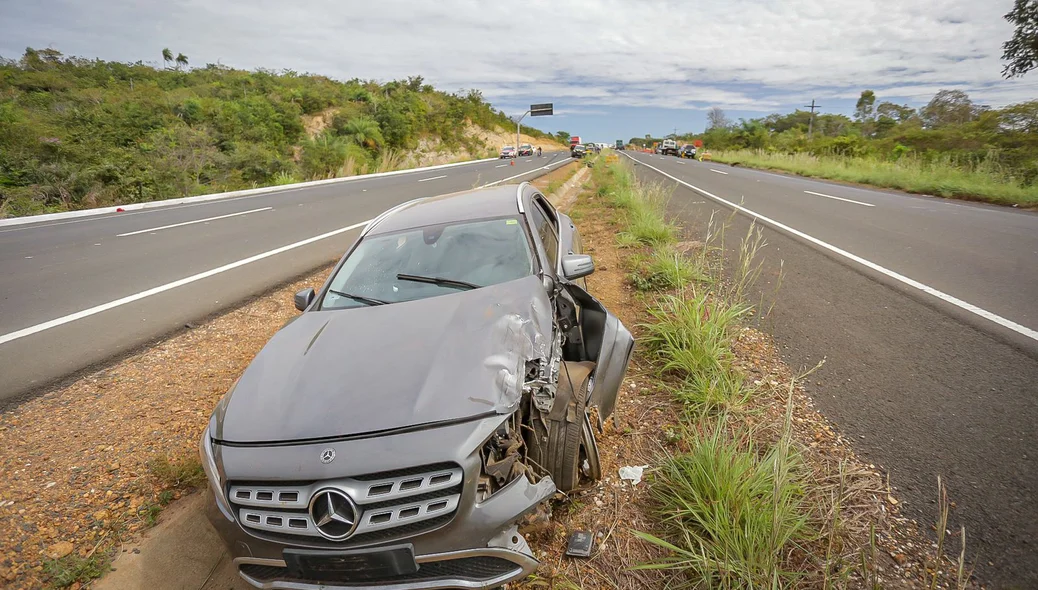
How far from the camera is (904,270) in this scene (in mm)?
5832

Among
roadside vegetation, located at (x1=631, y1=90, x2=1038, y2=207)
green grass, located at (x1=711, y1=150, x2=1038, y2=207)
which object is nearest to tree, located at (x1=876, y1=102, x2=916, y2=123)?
roadside vegetation, located at (x1=631, y1=90, x2=1038, y2=207)

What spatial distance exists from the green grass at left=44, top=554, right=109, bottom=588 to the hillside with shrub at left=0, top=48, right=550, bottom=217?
15.4m

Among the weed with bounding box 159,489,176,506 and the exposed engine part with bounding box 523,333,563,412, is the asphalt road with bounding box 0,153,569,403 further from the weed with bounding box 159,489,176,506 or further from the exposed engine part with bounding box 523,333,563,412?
the exposed engine part with bounding box 523,333,563,412

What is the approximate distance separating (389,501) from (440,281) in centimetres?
152

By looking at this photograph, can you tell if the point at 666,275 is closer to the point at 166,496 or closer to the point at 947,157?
the point at 166,496

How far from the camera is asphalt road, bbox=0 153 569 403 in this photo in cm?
450

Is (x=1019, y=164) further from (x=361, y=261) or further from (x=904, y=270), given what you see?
(x=361, y=261)

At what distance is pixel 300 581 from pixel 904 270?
669 cm

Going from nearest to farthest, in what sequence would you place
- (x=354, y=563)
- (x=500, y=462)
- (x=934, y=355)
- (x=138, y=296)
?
(x=354, y=563) < (x=500, y=462) < (x=934, y=355) < (x=138, y=296)

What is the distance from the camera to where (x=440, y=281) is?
3131 mm

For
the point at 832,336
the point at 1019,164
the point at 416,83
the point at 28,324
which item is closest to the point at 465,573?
the point at 832,336

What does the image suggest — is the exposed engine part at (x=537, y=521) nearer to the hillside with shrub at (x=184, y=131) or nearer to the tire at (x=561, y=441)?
the tire at (x=561, y=441)

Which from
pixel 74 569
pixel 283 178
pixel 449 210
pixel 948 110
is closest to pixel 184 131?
pixel 283 178

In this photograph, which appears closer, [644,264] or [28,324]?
[28,324]
